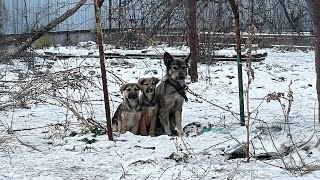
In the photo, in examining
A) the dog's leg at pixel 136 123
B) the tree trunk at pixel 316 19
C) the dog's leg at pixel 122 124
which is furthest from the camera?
the dog's leg at pixel 136 123

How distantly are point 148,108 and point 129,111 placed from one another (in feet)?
1.16

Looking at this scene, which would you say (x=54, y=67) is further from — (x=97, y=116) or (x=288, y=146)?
(x=288, y=146)

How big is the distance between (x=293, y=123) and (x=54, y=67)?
8.89 meters

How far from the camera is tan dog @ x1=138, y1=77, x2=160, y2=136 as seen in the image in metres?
7.82

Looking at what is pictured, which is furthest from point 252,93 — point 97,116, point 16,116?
point 16,116

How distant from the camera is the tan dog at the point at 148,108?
7.82 meters

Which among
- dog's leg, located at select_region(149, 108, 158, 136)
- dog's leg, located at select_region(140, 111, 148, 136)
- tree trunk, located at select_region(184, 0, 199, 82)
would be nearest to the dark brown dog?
dog's leg, located at select_region(149, 108, 158, 136)

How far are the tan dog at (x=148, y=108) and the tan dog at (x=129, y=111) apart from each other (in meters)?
0.13

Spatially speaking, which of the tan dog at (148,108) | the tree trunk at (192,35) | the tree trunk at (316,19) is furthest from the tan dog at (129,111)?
the tree trunk at (192,35)

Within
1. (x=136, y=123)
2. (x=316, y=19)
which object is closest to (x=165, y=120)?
(x=136, y=123)

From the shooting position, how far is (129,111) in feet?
25.0

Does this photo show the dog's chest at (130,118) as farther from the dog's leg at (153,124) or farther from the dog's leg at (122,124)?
the dog's leg at (153,124)

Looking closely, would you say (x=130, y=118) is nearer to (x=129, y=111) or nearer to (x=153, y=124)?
(x=129, y=111)

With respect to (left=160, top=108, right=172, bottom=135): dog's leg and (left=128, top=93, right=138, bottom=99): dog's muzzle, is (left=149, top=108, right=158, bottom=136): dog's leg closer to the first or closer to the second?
(left=160, top=108, right=172, bottom=135): dog's leg
